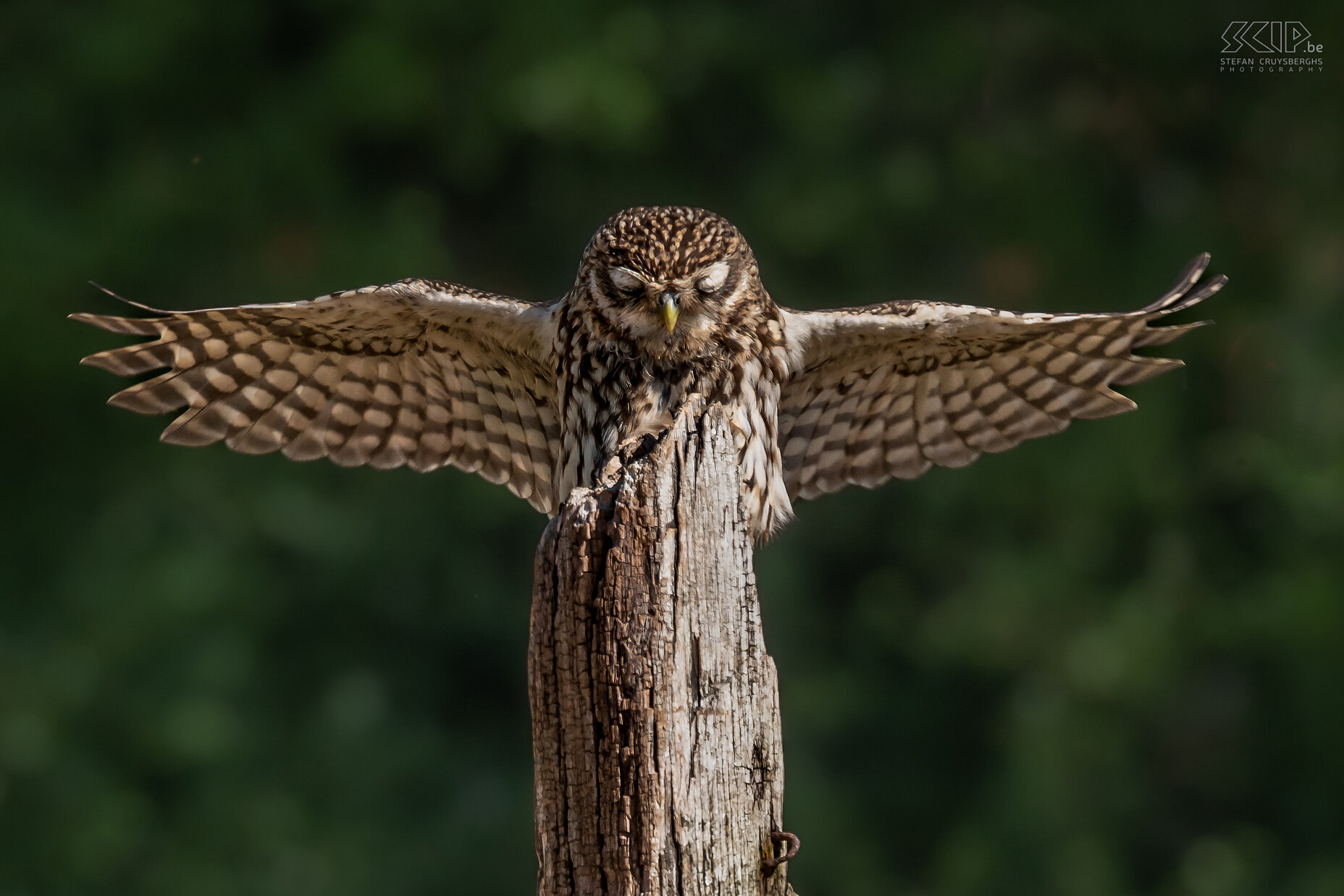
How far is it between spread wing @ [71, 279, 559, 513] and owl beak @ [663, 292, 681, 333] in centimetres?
51

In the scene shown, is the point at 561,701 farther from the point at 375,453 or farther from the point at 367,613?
the point at 367,613

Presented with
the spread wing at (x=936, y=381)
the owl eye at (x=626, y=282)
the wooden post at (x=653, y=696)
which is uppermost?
the owl eye at (x=626, y=282)

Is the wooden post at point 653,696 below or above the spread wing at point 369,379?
below

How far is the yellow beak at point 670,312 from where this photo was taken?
3.74 m

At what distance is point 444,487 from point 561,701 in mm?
6231

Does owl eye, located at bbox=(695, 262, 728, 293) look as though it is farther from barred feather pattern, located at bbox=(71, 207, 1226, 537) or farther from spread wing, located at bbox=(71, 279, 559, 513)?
spread wing, located at bbox=(71, 279, 559, 513)

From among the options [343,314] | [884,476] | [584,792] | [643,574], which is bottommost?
[584,792]

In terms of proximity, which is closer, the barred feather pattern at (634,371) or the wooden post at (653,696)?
the wooden post at (653,696)

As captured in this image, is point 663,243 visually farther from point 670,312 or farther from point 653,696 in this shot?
point 653,696

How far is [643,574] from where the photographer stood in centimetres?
242

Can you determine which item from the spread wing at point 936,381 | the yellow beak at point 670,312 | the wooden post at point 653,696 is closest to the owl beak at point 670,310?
the yellow beak at point 670,312

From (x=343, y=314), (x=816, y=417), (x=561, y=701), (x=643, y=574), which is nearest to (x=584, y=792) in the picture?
(x=561, y=701)

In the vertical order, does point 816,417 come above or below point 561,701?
above

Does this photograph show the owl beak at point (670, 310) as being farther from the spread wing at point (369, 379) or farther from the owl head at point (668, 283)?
the spread wing at point (369, 379)
